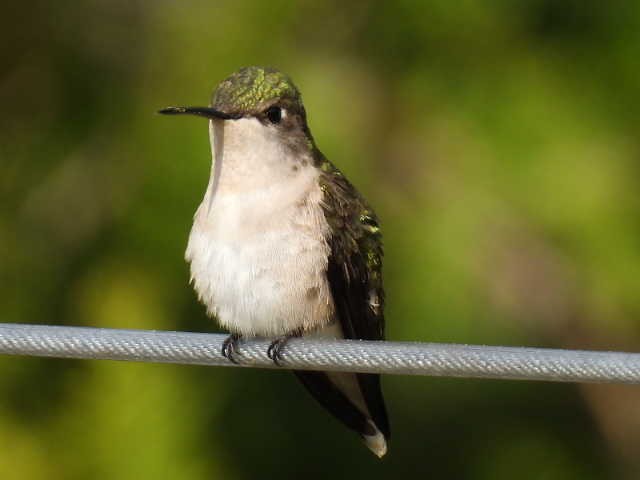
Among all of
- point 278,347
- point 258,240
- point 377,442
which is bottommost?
point 377,442

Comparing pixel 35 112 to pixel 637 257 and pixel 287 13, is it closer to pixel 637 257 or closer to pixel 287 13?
pixel 287 13

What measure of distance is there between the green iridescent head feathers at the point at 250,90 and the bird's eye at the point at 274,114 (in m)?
0.04

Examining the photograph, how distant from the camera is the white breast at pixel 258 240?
3.79 meters

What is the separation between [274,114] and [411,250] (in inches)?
24.8

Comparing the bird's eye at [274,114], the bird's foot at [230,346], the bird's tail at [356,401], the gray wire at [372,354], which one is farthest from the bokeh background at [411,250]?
the gray wire at [372,354]

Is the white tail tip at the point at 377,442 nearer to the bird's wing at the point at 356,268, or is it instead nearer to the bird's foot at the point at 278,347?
the bird's wing at the point at 356,268

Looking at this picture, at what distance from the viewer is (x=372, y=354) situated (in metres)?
2.80

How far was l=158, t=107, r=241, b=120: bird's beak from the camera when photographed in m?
3.66

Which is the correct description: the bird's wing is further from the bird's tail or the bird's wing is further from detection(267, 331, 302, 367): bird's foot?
detection(267, 331, 302, 367): bird's foot

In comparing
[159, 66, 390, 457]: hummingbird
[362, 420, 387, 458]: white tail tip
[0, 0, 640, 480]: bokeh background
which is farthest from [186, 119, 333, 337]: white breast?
[362, 420, 387, 458]: white tail tip

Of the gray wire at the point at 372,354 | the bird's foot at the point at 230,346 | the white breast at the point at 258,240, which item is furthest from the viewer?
the white breast at the point at 258,240

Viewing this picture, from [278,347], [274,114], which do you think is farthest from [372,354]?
[274,114]

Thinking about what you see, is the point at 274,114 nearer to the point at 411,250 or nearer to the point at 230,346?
the point at 411,250

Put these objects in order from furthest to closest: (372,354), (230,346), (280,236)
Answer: (280,236) → (230,346) → (372,354)
